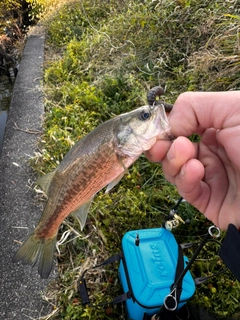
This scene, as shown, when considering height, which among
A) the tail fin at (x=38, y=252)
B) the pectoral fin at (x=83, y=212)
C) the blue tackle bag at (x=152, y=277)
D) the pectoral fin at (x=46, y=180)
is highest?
the pectoral fin at (x=46, y=180)

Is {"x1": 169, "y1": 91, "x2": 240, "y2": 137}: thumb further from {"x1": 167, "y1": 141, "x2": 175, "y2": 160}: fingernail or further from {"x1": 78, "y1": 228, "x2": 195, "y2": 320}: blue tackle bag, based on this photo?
{"x1": 78, "y1": 228, "x2": 195, "y2": 320}: blue tackle bag

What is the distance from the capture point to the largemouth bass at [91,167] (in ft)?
5.92

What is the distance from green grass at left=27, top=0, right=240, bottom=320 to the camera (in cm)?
271

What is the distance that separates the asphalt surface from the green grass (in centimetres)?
17

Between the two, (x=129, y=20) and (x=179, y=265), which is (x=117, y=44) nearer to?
(x=129, y=20)

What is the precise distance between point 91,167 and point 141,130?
42 centimetres

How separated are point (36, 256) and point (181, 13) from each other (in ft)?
14.4

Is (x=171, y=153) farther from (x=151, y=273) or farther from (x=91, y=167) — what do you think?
(x=151, y=273)

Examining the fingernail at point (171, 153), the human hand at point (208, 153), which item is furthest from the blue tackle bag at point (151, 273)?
the fingernail at point (171, 153)

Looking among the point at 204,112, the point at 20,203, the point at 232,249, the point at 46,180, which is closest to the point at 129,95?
the point at 20,203

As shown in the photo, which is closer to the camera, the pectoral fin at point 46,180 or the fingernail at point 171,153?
the fingernail at point 171,153

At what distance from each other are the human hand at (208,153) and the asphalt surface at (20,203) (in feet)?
5.55

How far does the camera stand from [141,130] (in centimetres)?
181

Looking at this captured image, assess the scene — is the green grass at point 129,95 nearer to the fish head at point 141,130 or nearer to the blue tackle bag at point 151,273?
the blue tackle bag at point 151,273
